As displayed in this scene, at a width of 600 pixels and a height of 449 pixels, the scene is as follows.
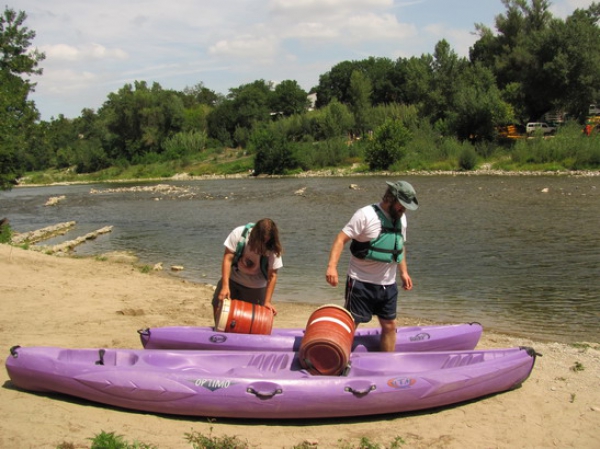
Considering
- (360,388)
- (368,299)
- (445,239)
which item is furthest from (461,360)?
(445,239)

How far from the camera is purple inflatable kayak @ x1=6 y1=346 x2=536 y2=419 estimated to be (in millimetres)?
4863

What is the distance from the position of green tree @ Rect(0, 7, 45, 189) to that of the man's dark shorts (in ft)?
57.8

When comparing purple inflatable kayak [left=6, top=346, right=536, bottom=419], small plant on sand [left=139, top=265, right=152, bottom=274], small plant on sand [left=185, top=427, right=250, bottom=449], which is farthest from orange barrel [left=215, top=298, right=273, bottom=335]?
small plant on sand [left=139, top=265, right=152, bottom=274]

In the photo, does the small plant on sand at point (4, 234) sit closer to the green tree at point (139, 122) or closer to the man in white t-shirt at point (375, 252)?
Answer: the man in white t-shirt at point (375, 252)

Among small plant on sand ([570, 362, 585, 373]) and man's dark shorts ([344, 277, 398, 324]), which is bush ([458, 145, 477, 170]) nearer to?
small plant on sand ([570, 362, 585, 373])

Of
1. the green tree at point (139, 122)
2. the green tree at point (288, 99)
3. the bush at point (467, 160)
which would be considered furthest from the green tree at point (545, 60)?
the green tree at point (139, 122)

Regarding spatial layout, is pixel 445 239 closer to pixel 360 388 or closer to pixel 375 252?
pixel 375 252

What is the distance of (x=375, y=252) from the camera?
17.6 ft

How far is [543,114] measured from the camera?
5522 centimetres

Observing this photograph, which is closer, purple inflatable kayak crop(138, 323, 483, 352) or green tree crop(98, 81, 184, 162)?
purple inflatable kayak crop(138, 323, 483, 352)

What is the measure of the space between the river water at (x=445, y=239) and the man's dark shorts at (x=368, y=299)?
3.34 meters

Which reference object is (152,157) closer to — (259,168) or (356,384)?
(259,168)

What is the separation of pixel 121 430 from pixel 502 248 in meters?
11.9

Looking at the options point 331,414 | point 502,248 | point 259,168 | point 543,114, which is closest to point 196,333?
A: point 331,414
